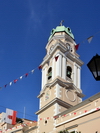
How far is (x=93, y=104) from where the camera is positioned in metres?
17.1

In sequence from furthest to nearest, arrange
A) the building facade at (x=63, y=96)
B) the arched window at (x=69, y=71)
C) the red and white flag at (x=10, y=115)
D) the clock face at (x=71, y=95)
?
the red and white flag at (x=10, y=115)
the arched window at (x=69, y=71)
the clock face at (x=71, y=95)
the building facade at (x=63, y=96)

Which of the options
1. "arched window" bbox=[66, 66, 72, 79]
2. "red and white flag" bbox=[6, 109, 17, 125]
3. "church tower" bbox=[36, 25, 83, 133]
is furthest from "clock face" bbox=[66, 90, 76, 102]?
"red and white flag" bbox=[6, 109, 17, 125]

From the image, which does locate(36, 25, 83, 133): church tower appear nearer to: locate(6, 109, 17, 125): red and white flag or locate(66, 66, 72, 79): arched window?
locate(66, 66, 72, 79): arched window

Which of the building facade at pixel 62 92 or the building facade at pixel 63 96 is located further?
the building facade at pixel 62 92

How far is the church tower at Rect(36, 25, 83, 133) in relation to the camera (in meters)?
22.8

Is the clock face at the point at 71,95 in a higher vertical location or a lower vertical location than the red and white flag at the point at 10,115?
lower

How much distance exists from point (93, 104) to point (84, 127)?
1.78 metres

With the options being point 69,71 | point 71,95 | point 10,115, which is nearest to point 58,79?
point 71,95

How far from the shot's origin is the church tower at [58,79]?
22781 millimetres

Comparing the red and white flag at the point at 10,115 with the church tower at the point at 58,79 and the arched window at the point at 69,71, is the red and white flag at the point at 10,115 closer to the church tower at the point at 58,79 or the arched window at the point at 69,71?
the church tower at the point at 58,79

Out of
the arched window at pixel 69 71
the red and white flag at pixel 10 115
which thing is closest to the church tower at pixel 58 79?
the arched window at pixel 69 71

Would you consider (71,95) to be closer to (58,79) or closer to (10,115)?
(58,79)

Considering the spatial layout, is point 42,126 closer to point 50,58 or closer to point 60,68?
A: point 60,68

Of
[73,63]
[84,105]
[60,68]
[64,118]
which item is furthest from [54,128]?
[73,63]
